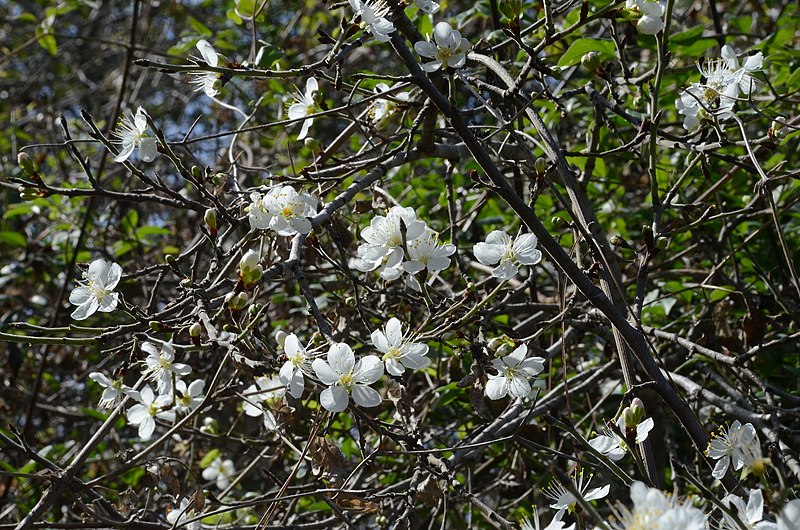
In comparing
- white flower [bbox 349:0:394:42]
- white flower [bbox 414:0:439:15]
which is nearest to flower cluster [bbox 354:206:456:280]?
white flower [bbox 349:0:394:42]

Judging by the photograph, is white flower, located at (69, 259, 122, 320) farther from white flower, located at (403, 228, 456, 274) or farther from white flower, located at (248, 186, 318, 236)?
white flower, located at (403, 228, 456, 274)

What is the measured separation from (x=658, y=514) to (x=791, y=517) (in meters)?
0.14

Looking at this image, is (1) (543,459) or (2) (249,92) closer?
(1) (543,459)

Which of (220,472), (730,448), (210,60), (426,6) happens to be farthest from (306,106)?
(220,472)

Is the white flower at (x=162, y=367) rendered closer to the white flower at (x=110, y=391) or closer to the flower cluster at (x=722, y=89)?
the white flower at (x=110, y=391)

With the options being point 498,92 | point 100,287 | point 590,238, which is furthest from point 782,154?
point 100,287

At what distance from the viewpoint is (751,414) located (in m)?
1.42

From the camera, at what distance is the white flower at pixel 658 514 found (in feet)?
2.61

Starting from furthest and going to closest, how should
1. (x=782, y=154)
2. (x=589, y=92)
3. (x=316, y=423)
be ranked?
(x=782, y=154) → (x=589, y=92) → (x=316, y=423)

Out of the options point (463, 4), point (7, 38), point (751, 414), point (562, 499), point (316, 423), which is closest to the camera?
point (562, 499)

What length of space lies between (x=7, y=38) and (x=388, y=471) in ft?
14.1

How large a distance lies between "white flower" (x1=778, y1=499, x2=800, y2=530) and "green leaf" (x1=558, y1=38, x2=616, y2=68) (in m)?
1.04

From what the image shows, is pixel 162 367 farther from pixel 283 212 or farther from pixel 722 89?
pixel 722 89

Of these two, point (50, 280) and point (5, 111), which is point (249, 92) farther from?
point (5, 111)
